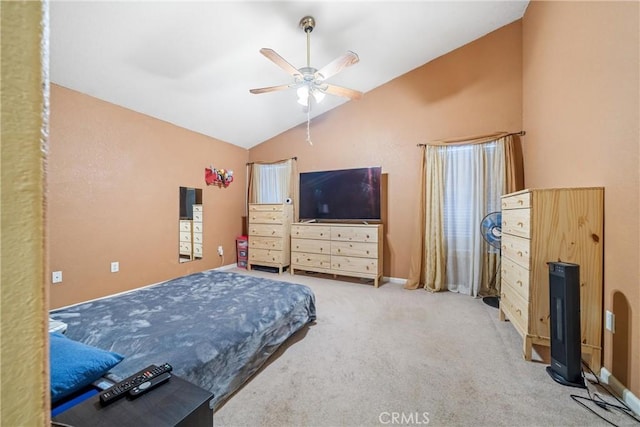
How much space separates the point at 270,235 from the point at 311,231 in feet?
2.58

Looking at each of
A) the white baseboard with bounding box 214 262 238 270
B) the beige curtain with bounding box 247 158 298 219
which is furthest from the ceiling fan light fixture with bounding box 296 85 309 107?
the white baseboard with bounding box 214 262 238 270

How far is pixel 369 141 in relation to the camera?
13.2ft

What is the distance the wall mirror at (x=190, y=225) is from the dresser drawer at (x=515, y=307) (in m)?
4.04

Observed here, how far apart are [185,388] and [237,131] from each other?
4.11m

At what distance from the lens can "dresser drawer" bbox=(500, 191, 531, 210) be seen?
6.22ft

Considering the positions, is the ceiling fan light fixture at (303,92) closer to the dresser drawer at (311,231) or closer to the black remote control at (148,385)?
the dresser drawer at (311,231)

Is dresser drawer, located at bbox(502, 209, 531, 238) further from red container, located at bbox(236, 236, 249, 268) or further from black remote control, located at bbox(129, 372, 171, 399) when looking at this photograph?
red container, located at bbox(236, 236, 249, 268)

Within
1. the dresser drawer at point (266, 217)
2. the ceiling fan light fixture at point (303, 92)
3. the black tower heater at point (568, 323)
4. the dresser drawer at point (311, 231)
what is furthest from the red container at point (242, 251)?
the black tower heater at point (568, 323)

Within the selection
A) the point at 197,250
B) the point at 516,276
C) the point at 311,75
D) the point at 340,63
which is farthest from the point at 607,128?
the point at 197,250

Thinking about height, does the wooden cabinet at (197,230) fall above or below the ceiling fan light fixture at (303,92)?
below

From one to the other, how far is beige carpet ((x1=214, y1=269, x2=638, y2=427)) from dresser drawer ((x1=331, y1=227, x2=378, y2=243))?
49.9 inches

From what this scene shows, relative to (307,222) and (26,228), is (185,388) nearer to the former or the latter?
(26,228)

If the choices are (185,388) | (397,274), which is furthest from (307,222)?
(185,388)

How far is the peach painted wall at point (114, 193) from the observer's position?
8.91 feet
